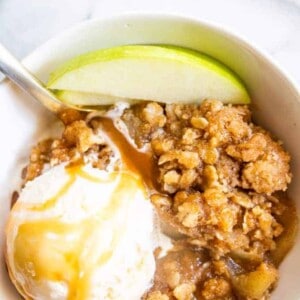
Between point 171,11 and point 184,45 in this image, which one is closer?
point 184,45

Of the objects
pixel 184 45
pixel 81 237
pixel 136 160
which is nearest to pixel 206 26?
pixel 184 45

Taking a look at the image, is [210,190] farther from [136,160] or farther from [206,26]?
[206,26]

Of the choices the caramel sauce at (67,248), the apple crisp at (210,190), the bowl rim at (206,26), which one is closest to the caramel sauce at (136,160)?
the apple crisp at (210,190)

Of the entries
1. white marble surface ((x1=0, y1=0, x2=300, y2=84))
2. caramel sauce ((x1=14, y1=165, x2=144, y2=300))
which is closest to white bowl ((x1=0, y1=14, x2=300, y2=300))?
caramel sauce ((x1=14, y1=165, x2=144, y2=300))

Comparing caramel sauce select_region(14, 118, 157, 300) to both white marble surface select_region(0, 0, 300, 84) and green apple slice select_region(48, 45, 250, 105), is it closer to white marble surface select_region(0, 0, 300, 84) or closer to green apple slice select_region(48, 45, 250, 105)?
green apple slice select_region(48, 45, 250, 105)

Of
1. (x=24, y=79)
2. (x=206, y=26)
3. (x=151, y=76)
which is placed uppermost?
(x=206, y=26)

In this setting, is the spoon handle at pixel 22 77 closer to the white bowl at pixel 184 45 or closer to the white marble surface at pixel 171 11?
the white bowl at pixel 184 45

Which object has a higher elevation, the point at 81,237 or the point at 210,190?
the point at 210,190
